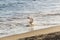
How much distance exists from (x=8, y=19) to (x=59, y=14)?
1439 mm

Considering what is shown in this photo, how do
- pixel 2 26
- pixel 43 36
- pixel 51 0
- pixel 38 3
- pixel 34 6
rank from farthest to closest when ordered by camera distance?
pixel 51 0, pixel 38 3, pixel 34 6, pixel 2 26, pixel 43 36

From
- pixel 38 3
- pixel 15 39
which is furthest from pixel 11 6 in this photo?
pixel 15 39

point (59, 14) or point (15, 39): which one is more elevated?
point (15, 39)

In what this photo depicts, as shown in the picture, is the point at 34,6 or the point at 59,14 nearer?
the point at 59,14

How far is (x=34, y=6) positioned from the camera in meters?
5.02

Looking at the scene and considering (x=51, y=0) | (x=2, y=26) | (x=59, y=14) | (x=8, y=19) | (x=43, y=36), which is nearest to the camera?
(x=43, y=36)

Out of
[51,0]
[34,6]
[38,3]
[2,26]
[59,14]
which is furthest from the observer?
[51,0]

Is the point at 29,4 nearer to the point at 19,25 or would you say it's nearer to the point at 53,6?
the point at 53,6

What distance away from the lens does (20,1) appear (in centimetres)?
569

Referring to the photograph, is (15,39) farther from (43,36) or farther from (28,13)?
(28,13)

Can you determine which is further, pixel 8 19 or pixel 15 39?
pixel 8 19

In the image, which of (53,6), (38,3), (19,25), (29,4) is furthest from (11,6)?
(19,25)

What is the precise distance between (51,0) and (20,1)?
1134 mm

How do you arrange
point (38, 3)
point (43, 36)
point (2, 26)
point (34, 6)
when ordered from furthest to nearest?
point (38, 3) → point (34, 6) → point (2, 26) → point (43, 36)
